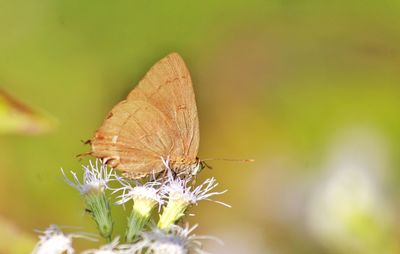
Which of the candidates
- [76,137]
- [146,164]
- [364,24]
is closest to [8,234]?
[76,137]

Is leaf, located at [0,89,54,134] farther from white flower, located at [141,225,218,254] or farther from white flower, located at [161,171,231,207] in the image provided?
white flower, located at [141,225,218,254]

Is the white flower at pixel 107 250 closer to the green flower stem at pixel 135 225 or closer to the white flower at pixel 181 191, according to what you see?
the green flower stem at pixel 135 225

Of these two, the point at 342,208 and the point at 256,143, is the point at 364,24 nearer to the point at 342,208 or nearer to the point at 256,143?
the point at 256,143

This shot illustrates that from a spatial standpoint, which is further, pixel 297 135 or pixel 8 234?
pixel 297 135

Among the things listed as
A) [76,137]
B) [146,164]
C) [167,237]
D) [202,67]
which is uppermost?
[202,67]

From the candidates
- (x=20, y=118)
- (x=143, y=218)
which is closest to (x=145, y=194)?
(x=143, y=218)

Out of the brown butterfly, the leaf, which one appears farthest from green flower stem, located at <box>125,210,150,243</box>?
the leaf
